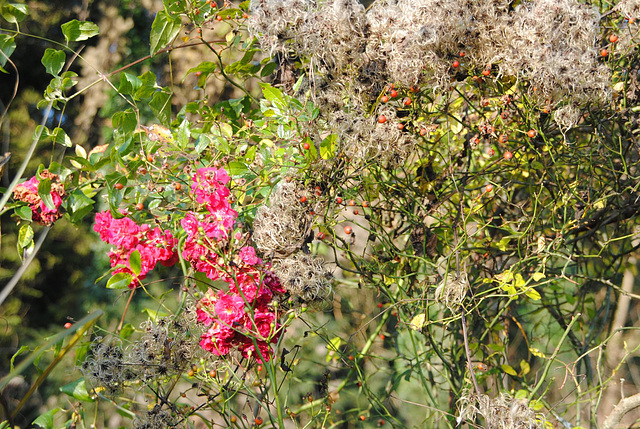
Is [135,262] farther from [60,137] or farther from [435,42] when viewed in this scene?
[435,42]

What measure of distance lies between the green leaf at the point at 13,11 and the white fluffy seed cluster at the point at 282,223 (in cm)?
64

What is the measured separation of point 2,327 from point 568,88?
2.66 meters

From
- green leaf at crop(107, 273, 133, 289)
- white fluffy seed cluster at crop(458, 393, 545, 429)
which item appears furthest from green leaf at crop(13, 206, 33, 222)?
white fluffy seed cluster at crop(458, 393, 545, 429)

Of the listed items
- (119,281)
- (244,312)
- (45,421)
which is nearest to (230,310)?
(244,312)

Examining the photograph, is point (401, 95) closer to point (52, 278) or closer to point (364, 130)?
point (364, 130)

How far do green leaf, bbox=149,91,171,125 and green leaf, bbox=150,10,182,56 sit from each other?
86 mm

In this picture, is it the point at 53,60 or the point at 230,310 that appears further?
the point at 53,60

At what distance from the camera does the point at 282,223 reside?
1.00m

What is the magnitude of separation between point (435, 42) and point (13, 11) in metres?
0.85

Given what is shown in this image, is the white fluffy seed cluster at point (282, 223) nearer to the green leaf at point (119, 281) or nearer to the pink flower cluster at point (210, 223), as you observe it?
the pink flower cluster at point (210, 223)

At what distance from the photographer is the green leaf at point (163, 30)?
1081 millimetres

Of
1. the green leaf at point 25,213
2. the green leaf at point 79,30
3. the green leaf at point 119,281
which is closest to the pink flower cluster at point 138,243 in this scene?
the green leaf at point 119,281

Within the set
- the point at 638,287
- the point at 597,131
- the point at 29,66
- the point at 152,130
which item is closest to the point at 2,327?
the point at 29,66

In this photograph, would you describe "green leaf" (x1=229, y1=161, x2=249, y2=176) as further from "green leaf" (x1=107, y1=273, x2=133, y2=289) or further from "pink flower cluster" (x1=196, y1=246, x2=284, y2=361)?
"green leaf" (x1=107, y1=273, x2=133, y2=289)
